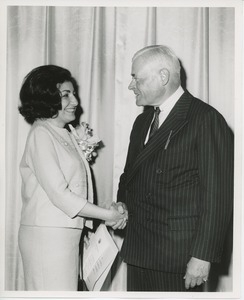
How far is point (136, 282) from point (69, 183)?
0.44 metres

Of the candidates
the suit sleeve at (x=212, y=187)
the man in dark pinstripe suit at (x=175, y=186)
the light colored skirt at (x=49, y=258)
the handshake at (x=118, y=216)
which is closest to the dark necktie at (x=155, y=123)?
the man in dark pinstripe suit at (x=175, y=186)

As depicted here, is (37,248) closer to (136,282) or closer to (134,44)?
(136,282)

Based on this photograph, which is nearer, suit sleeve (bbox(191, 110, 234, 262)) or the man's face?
suit sleeve (bbox(191, 110, 234, 262))

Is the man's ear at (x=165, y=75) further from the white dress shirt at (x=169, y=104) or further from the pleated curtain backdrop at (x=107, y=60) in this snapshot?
the pleated curtain backdrop at (x=107, y=60)

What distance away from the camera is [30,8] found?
4.79 ft

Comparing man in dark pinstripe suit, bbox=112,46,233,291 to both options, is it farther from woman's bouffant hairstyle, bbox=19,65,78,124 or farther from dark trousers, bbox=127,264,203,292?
woman's bouffant hairstyle, bbox=19,65,78,124

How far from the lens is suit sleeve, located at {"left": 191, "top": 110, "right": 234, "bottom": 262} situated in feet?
4.15

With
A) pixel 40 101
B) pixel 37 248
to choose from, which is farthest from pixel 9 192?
pixel 40 101

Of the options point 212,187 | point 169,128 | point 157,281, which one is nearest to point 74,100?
point 169,128

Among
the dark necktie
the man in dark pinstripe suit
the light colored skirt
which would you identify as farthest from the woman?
the dark necktie

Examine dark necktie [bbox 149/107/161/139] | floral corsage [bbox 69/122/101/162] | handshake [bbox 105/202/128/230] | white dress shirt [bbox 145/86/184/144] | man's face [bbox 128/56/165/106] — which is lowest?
handshake [bbox 105/202/128/230]

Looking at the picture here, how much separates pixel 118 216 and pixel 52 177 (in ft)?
0.96

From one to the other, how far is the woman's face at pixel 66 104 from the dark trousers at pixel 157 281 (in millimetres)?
612

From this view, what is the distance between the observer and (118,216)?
1504mm
